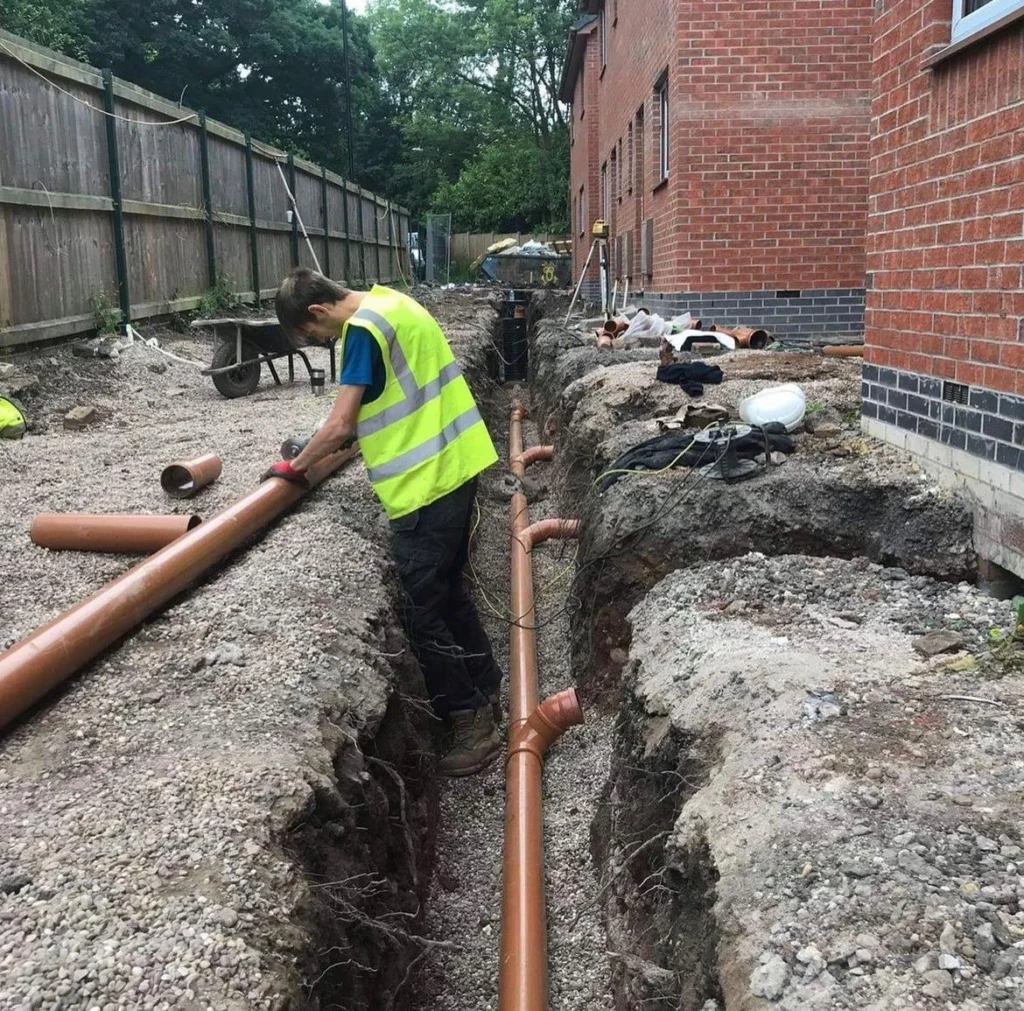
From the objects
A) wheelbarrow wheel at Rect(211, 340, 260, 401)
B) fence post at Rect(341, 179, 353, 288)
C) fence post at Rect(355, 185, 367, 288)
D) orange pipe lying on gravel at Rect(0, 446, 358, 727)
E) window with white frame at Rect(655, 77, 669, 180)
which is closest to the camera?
orange pipe lying on gravel at Rect(0, 446, 358, 727)

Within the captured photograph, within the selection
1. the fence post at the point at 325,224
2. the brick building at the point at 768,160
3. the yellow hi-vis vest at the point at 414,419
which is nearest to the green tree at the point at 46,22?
the fence post at the point at 325,224

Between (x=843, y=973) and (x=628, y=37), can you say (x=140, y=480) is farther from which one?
(x=628, y=37)

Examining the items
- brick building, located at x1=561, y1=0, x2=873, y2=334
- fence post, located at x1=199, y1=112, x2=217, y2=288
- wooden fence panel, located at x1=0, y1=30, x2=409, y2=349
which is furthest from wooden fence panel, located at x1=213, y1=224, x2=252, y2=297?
brick building, located at x1=561, y1=0, x2=873, y2=334

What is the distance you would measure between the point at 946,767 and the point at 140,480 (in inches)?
176

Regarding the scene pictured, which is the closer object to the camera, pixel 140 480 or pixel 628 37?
pixel 140 480

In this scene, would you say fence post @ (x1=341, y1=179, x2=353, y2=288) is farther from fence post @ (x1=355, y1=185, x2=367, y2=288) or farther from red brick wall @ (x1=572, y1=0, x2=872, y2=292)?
red brick wall @ (x1=572, y1=0, x2=872, y2=292)

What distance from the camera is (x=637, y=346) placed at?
9.48 meters

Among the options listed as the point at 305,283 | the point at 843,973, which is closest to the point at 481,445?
the point at 305,283

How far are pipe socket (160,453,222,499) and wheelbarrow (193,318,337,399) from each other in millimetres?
3586

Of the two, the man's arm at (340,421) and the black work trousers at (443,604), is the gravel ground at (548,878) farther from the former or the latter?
the man's arm at (340,421)

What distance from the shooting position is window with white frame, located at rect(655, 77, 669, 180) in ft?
36.2

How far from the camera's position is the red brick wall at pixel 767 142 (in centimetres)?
919

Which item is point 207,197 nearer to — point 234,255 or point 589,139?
point 234,255

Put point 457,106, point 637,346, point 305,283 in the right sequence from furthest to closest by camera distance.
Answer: point 457,106 → point 637,346 → point 305,283
